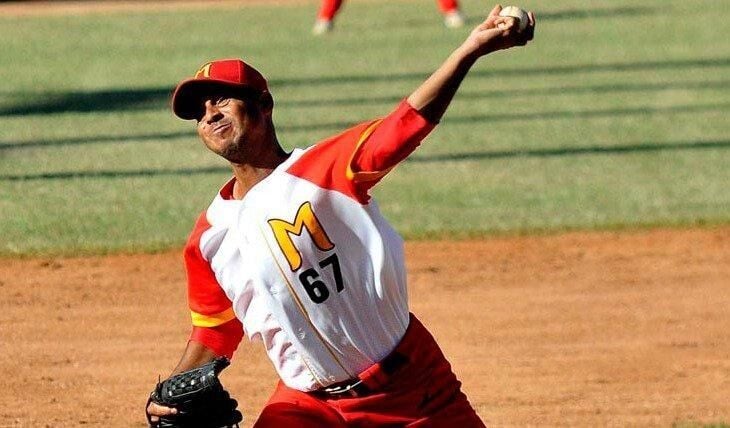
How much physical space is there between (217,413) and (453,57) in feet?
4.18

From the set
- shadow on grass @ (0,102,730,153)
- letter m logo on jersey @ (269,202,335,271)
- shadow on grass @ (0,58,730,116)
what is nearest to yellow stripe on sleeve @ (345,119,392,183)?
letter m logo on jersey @ (269,202,335,271)

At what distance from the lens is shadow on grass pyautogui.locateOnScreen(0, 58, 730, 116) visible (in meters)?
14.0

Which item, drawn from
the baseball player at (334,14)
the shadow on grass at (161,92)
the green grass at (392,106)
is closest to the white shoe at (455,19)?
the baseball player at (334,14)

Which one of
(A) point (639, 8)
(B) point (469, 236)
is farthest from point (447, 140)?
(A) point (639, 8)

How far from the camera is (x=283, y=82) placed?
15.4 m

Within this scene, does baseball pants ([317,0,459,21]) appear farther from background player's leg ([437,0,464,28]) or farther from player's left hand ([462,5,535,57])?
player's left hand ([462,5,535,57])

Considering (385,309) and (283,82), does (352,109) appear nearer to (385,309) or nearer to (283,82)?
(283,82)

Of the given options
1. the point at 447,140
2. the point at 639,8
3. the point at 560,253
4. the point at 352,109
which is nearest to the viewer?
the point at 560,253

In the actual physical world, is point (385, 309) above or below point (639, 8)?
above

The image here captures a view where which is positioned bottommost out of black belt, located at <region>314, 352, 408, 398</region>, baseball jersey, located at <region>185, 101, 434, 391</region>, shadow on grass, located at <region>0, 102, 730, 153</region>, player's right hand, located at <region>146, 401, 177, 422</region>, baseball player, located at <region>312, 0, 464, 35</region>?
baseball player, located at <region>312, 0, 464, 35</region>

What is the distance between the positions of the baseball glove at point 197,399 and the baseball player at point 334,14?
15.1 meters

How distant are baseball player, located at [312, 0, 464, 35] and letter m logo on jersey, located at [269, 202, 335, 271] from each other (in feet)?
49.6

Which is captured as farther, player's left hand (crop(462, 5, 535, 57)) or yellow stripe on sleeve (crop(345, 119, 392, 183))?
yellow stripe on sleeve (crop(345, 119, 392, 183))

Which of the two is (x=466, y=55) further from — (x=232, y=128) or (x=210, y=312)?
(x=210, y=312)
